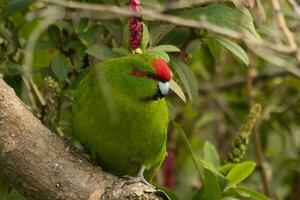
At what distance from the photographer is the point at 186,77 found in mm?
2271

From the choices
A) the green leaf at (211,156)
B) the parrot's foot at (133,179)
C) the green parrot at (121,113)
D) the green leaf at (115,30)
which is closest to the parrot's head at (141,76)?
the green parrot at (121,113)

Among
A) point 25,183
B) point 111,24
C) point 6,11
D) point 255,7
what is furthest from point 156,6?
point 25,183

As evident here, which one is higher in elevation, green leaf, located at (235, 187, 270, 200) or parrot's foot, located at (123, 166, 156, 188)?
parrot's foot, located at (123, 166, 156, 188)

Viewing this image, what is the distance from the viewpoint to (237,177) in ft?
7.78

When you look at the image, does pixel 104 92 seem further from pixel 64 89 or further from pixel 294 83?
pixel 294 83

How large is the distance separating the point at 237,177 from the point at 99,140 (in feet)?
1.55

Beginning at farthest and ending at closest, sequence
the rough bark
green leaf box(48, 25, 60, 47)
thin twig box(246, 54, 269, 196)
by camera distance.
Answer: thin twig box(246, 54, 269, 196) → green leaf box(48, 25, 60, 47) → the rough bark

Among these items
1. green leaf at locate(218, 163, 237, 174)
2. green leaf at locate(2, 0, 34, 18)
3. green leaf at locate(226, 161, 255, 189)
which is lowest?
green leaf at locate(218, 163, 237, 174)

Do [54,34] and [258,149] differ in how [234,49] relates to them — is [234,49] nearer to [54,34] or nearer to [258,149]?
[54,34]

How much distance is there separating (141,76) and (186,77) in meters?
0.21

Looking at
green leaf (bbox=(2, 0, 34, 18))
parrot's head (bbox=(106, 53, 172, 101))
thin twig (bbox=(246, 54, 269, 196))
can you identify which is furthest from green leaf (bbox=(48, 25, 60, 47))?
thin twig (bbox=(246, 54, 269, 196))

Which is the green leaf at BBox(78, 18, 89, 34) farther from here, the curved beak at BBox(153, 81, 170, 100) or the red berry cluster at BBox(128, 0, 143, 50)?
the curved beak at BBox(153, 81, 170, 100)

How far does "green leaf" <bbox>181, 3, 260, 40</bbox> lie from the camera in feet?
7.00

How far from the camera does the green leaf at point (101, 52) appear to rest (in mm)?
2145
